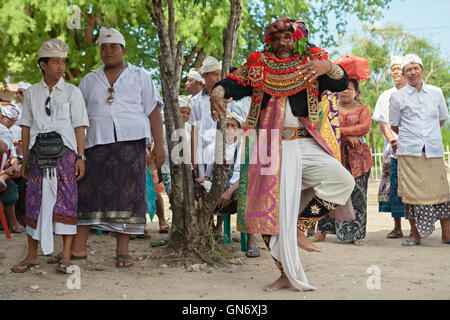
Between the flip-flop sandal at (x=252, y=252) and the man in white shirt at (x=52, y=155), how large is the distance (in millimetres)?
1855

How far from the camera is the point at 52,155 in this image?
190 inches

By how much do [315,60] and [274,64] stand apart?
1.03 feet

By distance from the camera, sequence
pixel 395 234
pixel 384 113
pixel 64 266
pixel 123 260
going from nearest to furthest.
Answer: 1. pixel 64 266
2. pixel 123 260
3. pixel 395 234
4. pixel 384 113

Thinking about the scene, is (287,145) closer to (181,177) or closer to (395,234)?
(181,177)

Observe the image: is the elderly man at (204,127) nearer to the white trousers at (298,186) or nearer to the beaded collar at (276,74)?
the beaded collar at (276,74)

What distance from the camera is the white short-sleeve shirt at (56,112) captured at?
4.90 metres

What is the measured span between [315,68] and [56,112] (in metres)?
2.39

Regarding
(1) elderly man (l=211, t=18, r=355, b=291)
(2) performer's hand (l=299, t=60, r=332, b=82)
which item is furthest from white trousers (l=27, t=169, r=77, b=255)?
(2) performer's hand (l=299, t=60, r=332, b=82)

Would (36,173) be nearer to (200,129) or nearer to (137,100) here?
(137,100)

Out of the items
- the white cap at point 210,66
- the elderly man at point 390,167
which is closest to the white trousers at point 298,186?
the white cap at point 210,66

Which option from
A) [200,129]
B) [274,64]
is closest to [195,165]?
[200,129]

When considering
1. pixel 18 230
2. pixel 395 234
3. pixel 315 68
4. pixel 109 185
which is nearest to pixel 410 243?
pixel 395 234

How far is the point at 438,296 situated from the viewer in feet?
13.5

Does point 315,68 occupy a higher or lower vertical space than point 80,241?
higher
